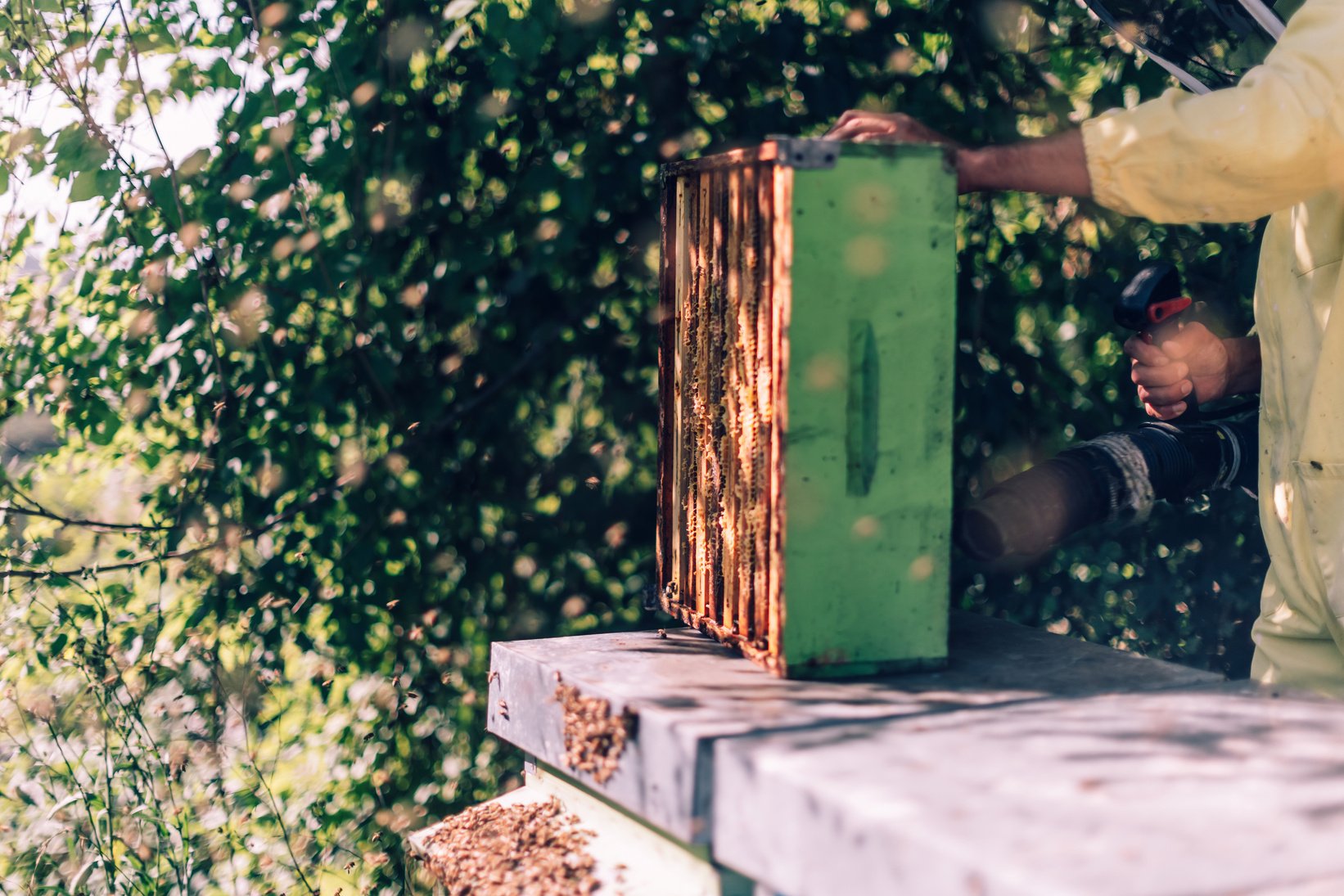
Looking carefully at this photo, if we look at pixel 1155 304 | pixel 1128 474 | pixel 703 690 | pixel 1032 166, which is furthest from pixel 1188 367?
pixel 703 690

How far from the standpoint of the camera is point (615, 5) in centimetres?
271

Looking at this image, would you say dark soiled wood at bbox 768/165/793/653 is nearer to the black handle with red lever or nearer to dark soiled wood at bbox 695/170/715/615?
dark soiled wood at bbox 695/170/715/615

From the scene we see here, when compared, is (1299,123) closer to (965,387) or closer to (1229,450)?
(1229,450)

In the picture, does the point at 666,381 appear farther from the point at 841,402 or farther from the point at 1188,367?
the point at 1188,367

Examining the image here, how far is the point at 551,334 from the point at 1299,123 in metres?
1.68

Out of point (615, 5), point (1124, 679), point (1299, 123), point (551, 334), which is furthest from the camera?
point (551, 334)

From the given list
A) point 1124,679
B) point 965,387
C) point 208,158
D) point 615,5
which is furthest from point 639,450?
point 1124,679

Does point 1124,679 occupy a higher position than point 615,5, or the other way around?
point 615,5

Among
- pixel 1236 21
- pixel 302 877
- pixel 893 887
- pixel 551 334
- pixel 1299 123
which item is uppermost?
pixel 1236 21

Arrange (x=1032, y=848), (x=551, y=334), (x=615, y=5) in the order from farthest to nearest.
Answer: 1. (x=551, y=334)
2. (x=615, y=5)
3. (x=1032, y=848)

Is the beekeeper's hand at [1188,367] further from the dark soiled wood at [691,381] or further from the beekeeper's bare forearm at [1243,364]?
the dark soiled wood at [691,381]

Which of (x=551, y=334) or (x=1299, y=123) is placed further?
(x=551, y=334)

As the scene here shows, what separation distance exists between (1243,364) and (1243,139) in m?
0.80

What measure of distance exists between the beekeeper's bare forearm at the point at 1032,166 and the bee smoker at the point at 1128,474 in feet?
1.73
